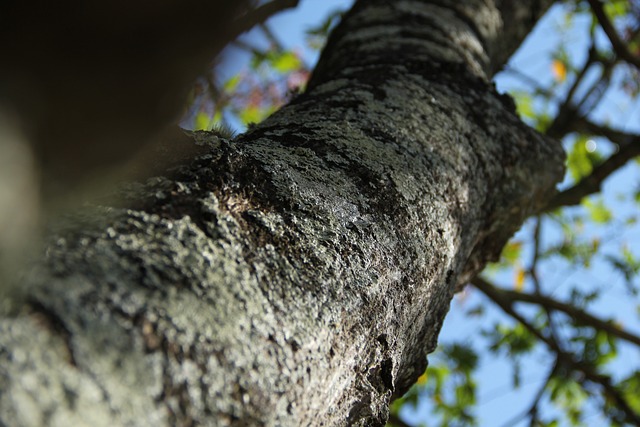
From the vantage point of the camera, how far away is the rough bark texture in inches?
23.8

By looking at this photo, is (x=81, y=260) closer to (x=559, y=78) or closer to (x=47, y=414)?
(x=47, y=414)

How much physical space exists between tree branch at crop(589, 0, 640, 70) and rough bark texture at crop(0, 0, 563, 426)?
54.7 inches

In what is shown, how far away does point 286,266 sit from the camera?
0.84 meters

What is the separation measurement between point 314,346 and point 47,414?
351 millimetres

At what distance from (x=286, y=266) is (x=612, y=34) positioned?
254 centimetres

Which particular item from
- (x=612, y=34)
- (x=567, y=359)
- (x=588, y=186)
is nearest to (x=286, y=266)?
(x=588, y=186)

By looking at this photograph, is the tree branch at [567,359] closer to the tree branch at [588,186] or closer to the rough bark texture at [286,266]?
the tree branch at [588,186]

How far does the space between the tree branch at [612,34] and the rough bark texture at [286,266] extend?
139cm

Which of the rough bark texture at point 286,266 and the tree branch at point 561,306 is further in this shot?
the tree branch at point 561,306

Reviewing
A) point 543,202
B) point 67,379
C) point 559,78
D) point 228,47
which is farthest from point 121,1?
point 559,78

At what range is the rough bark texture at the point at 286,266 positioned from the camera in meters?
0.60

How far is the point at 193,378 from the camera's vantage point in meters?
0.65

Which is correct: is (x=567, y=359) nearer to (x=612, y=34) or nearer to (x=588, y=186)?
(x=588, y=186)

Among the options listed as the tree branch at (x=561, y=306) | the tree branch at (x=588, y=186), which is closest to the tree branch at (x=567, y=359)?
the tree branch at (x=561, y=306)
